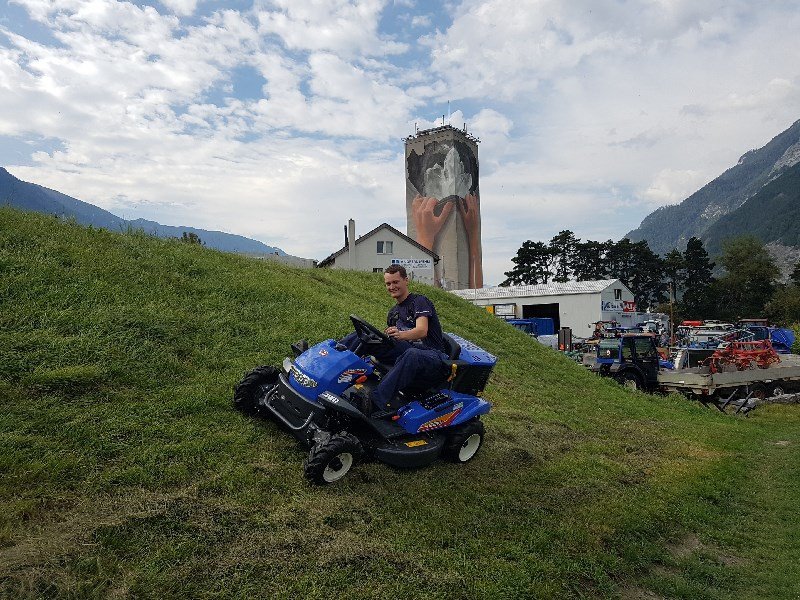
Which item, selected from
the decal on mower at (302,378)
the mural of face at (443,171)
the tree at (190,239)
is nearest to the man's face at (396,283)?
the decal on mower at (302,378)

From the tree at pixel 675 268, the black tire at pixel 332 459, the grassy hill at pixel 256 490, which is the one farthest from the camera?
the tree at pixel 675 268

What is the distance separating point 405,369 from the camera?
5.31 meters

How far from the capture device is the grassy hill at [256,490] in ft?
12.1

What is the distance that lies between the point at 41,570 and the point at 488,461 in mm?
4657

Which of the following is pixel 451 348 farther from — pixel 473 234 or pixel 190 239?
pixel 473 234

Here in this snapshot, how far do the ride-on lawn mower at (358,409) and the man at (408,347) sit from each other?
5.2 inches

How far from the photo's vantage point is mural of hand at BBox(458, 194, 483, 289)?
86.4 metres

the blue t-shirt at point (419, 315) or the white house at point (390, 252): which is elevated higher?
the white house at point (390, 252)

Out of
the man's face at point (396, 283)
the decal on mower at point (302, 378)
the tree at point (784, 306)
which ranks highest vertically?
the man's face at point (396, 283)

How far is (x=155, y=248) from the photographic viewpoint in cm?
1130

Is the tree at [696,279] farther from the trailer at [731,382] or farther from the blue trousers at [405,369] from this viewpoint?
the blue trousers at [405,369]

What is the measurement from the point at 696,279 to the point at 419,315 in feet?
283

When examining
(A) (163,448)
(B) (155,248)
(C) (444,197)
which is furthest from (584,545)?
(C) (444,197)

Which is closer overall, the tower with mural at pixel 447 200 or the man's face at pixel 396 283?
the man's face at pixel 396 283
